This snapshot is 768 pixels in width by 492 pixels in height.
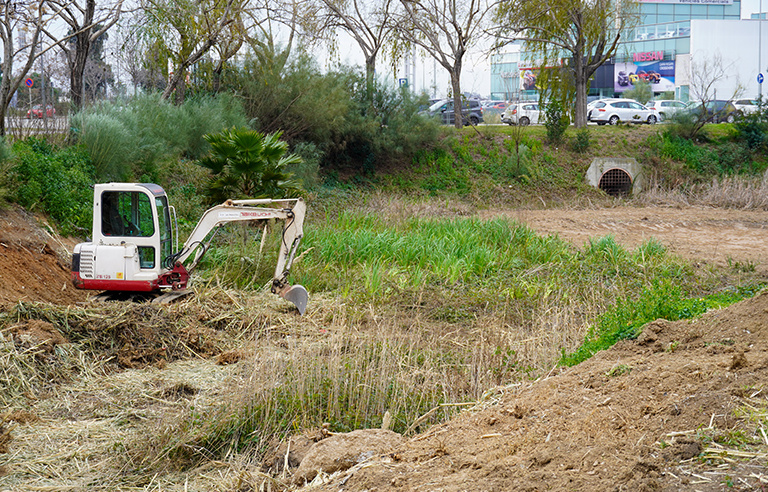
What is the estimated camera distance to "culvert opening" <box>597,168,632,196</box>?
90.2 ft

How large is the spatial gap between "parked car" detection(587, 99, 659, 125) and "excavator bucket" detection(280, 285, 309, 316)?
96.9ft

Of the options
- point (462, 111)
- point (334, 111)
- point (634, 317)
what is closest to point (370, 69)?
point (334, 111)

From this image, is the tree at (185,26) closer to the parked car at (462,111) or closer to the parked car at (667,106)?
the parked car at (462,111)

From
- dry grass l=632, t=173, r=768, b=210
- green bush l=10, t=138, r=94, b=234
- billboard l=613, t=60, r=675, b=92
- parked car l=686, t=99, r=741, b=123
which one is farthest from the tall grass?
billboard l=613, t=60, r=675, b=92

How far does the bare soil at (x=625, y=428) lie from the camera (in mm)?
3207

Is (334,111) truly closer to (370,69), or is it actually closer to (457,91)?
(370,69)

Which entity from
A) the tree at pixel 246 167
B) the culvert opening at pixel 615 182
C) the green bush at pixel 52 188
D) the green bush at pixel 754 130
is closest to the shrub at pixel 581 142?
the culvert opening at pixel 615 182

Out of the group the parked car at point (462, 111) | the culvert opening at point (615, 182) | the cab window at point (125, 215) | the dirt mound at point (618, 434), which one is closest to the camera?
the dirt mound at point (618, 434)

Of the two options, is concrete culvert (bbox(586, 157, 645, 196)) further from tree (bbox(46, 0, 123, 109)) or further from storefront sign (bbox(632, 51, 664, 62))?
storefront sign (bbox(632, 51, 664, 62))

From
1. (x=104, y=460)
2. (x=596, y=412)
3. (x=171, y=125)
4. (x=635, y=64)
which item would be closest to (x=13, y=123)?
(x=171, y=125)

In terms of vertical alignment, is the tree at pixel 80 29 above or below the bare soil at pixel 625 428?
above

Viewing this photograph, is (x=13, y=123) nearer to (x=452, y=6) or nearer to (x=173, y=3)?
(x=173, y=3)

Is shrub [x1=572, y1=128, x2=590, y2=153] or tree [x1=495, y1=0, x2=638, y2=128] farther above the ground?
tree [x1=495, y1=0, x2=638, y2=128]

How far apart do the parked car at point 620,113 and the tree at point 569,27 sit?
576 centimetres
